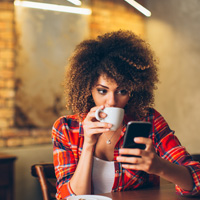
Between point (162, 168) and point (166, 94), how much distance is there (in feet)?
9.83

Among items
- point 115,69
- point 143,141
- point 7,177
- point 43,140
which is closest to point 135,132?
point 143,141

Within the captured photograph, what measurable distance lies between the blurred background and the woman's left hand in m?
2.22

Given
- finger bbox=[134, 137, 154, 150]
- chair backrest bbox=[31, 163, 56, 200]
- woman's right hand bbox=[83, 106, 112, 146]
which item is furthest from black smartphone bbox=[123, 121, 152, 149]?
chair backrest bbox=[31, 163, 56, 200]

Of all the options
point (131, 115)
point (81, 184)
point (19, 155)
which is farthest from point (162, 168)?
point (19, 155)

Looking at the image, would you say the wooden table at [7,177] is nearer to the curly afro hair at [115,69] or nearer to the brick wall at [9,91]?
the brick wall at [9,91]

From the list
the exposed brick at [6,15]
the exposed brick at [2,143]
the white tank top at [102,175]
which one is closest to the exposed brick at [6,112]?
the exposed brick at [2,143]

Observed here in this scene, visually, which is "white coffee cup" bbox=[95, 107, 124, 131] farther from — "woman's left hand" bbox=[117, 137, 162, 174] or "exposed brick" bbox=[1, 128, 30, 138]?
"exposed brick" bbox=[1, 128, 30, 138]

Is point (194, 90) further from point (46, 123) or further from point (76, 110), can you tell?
point (76, 110)

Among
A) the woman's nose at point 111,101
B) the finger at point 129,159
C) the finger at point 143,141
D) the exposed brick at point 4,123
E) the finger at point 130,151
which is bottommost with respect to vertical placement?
the exposed brick at point 4,123

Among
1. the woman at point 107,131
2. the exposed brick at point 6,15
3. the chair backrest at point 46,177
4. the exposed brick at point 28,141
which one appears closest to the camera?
the woman at point 107,131

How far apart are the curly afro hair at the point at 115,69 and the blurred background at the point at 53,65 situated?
164 centimetres

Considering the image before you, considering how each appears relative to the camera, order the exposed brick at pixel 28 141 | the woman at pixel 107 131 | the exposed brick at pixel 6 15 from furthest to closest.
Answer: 1. the exposed brick at pixel 28 141
2. the exposed brick at pixel 6 15
3. the woman at pixel 107 131

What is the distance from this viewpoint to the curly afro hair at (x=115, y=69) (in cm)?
152

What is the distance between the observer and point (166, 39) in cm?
407
